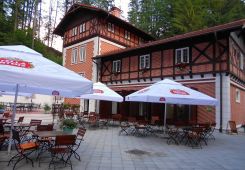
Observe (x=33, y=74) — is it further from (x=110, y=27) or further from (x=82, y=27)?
(x=82, y=27)

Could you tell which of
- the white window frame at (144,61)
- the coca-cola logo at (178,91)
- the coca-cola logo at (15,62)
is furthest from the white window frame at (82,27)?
the coca-cola logo at (15,62)

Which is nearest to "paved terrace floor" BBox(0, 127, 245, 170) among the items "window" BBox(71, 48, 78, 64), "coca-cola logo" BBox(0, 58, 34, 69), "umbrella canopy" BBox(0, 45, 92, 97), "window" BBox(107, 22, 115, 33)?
"umbrella canopy" BBox(0, 45, 92, 97)

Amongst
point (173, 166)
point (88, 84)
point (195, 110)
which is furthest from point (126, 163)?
point (195, 110)

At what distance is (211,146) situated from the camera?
968cm

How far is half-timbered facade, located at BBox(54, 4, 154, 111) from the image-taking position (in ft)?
76.3

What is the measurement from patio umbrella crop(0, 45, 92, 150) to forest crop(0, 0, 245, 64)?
72.4ft

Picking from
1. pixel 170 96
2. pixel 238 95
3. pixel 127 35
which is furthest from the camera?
pixel 127 35

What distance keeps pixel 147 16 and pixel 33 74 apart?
3019 centimetres

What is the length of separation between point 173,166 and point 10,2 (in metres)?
33.6

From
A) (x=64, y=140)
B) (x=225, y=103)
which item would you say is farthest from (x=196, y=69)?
(x=64, y=140)

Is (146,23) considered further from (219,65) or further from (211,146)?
(211,146)

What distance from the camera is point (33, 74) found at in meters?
5.48

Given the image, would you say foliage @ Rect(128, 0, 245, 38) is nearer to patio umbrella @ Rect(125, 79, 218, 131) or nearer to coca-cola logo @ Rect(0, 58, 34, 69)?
patio umbrella @ Rect(125, 79, 218, 131)

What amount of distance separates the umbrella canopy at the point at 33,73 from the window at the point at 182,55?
11.5m
